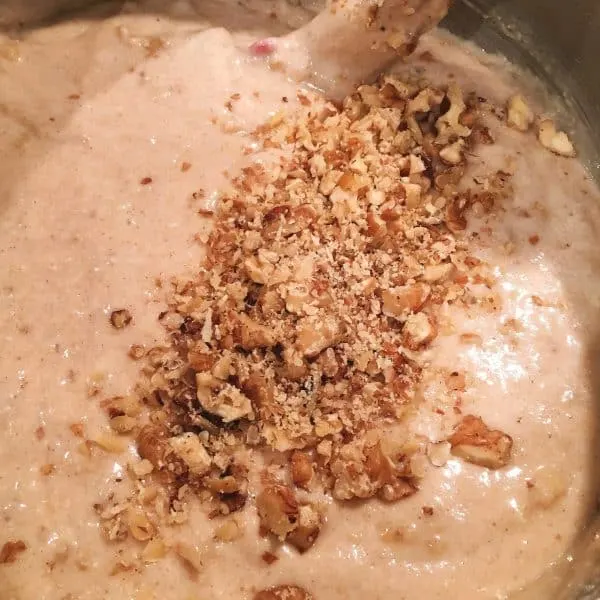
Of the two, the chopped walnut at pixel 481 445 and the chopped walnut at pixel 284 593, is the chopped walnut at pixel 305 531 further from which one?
the chopped walnut at pixel 481 445

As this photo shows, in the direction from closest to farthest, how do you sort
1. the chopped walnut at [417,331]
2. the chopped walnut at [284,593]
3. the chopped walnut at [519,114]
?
the chopped walnut at [284,593]
the chopped walnut at [417,331]
the chopped walnut at [519,114]

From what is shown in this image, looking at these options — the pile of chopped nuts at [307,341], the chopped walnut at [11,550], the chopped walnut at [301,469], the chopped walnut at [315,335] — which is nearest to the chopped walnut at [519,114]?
the pile of chopped nuts at [307,341]

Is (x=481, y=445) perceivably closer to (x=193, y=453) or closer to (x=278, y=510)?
(x=278, y=510)

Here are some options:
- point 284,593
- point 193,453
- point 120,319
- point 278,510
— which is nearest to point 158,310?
point 120,319

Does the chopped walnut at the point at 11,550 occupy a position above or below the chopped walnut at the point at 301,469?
below

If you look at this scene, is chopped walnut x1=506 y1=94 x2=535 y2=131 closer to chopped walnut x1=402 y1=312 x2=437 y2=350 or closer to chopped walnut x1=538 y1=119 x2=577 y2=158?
chopped walnut x1=538 y1=119 x2=577 y2=158

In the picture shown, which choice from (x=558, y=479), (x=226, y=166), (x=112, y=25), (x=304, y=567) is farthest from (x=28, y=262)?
(x=558, y=479)
